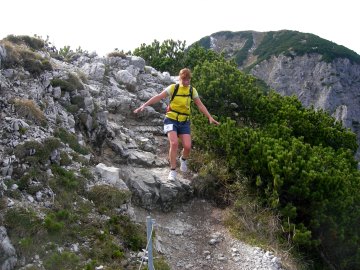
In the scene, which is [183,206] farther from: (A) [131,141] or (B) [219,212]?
(A) [131,141]

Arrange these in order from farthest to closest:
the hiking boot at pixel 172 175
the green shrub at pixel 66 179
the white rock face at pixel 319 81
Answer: the white rock face at pixel 319 81, the hiking boot at pixel 172 175, the green shrub at pixel 66 179

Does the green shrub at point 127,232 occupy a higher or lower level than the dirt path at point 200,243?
higher

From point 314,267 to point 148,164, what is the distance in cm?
482

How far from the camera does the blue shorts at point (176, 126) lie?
29.0 feet

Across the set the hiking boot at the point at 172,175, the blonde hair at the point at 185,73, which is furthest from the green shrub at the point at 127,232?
the blonde hair at the point at 185,73

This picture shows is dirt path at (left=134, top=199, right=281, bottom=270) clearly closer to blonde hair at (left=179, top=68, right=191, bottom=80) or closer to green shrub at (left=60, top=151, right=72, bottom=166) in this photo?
green shrub at (left=60, top=151, right=72, bottom=166)

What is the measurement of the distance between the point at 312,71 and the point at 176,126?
70691mm

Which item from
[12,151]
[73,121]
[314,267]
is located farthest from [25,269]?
[314,267]

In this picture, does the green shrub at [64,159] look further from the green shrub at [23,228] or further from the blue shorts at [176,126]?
the blue shorts at [176,126]

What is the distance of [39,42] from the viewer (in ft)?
38.3

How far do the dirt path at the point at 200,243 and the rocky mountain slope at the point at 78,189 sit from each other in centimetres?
2

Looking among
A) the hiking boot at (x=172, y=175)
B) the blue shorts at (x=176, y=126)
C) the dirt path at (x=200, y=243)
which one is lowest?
the dirt path at (x=200, y=243)

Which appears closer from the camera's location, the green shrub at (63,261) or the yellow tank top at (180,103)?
the green shrub at (63,261)

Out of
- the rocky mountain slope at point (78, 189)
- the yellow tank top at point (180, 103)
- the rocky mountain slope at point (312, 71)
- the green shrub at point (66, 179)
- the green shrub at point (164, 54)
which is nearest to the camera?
the rocky mountain slope at point (78, 189)
